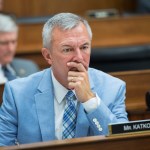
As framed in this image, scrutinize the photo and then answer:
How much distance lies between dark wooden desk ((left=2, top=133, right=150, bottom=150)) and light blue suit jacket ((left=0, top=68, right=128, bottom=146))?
0.89 feet

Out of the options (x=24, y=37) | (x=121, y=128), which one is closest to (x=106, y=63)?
(x=24, y=37)

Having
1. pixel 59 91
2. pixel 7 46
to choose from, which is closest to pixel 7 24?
pixel 7 46

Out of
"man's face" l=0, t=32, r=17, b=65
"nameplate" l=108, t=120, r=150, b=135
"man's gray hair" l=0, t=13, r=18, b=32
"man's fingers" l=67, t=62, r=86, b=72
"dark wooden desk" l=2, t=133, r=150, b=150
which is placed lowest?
"dark wooden desk" l=2, t=133, r=150, b=150

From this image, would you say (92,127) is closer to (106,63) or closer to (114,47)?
(106,63)

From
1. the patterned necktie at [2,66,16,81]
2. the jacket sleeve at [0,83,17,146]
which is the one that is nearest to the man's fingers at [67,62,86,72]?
the jacket sleeve at [0,83,17,146]

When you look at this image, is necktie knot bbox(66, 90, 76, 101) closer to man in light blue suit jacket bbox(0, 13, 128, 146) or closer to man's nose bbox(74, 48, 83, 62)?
man in light blue suit jacket bbox(0, 13, 128, 146)

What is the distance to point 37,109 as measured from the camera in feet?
5.73

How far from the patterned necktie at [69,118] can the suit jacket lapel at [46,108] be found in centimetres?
5

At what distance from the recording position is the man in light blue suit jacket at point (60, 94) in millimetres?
1656

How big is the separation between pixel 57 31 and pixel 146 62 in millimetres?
2299

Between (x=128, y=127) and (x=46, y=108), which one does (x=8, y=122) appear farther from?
(x=128, y=127)

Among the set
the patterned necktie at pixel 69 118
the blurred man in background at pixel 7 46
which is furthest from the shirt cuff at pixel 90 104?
the blurred man in background at pixel 7 46

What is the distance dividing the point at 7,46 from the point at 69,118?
4.41 feet

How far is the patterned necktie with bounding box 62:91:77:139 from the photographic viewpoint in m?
1.70
